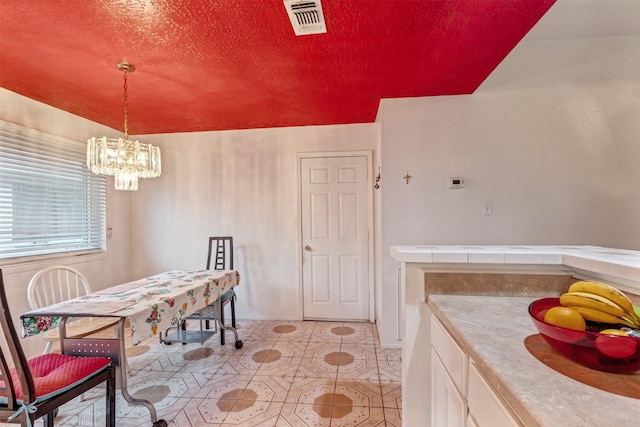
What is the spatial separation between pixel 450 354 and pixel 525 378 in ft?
1.25

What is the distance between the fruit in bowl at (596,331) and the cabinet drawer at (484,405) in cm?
21

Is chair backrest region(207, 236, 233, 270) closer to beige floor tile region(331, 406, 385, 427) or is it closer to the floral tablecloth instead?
the floral tablecloth

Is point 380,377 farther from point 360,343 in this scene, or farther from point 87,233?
point 87,233

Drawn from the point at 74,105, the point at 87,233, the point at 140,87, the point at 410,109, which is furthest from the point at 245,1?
the point at 87,233

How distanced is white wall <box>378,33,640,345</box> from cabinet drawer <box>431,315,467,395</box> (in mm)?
1398

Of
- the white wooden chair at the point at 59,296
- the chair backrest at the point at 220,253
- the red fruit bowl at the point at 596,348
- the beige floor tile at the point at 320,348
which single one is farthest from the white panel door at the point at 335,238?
the red fruit bowl at the point at 596,348

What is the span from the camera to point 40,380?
1.31 metres

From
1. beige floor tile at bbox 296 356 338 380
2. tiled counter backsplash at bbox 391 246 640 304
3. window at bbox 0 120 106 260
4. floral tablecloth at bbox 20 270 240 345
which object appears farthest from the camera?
window at bbox 0 120 106 260

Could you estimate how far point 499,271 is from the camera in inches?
47.1

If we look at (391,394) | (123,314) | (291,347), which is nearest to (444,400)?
(391,394)

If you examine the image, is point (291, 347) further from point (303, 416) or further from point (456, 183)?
point (456, 183)

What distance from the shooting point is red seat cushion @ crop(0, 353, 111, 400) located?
127cm

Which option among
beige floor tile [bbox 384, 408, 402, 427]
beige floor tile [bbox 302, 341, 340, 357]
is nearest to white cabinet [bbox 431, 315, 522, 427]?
beige floor tile [bbox 384, 408, 402, 427]

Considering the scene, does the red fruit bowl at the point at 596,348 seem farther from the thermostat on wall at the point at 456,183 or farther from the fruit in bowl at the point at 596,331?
the thermostat on wall at the point at 456,183
